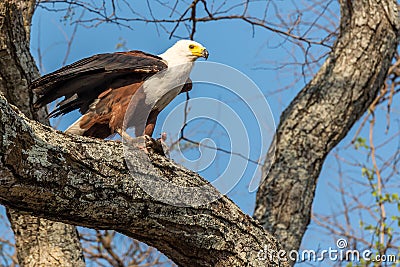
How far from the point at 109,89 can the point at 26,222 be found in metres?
0.97

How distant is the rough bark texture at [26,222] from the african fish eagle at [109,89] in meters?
0.27

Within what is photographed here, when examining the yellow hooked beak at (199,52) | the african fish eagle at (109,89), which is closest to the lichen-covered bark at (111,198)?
the african fish eagle at (109,89)

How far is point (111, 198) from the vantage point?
233 centimetres

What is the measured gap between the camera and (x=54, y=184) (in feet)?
7.04

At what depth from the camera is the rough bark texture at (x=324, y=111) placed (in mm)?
4090

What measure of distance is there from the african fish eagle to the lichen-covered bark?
0.94 meters

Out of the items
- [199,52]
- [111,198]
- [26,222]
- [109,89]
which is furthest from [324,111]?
[111,198]

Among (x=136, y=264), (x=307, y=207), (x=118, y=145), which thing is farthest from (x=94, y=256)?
(x=118, y=145)

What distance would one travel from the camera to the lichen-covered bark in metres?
2.05

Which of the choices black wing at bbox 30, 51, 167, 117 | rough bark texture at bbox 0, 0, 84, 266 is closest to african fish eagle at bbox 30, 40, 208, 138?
black wing at bbox 30, 51, 167, 117

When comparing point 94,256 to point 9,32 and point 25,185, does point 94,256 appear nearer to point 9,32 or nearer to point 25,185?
point 9,32

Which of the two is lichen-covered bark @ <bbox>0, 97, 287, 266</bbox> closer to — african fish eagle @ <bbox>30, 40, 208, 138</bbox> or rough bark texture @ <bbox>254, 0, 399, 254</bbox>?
african fish eagle @ <bbox>30, 40, 208, 138</bbox>

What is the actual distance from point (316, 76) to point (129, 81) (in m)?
1.58

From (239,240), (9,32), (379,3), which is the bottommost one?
(239,240)
